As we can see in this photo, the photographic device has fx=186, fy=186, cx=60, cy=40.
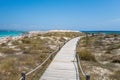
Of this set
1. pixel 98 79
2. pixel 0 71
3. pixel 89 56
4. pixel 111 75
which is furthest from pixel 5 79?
pixel 89 56

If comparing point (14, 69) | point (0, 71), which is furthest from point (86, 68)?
point (0, 71)

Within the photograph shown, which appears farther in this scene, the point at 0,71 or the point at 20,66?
the point at 20,66

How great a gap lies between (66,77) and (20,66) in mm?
5341

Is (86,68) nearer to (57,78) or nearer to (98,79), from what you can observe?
(98,79)

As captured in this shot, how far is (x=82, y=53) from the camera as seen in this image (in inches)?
827

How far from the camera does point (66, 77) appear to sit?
12422 mm

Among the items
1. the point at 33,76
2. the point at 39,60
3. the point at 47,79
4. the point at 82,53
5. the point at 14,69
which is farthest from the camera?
the point at 82,53

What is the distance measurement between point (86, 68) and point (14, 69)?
6.11 metres

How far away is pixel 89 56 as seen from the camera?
20.3 meters

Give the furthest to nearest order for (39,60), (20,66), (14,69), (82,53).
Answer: (82,53) → (39,60) → (20,66) → (14,69)

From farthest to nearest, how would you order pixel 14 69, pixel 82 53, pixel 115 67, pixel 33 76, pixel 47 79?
pixel 82 53 → pixel 115 67 → pixel 14 69 → pixel 33 76 → pixel 47 79

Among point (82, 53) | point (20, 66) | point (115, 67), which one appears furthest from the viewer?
point (82, 53)

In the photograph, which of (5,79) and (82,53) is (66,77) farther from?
(82,53)

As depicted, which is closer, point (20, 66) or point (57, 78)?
point (57, 78)
